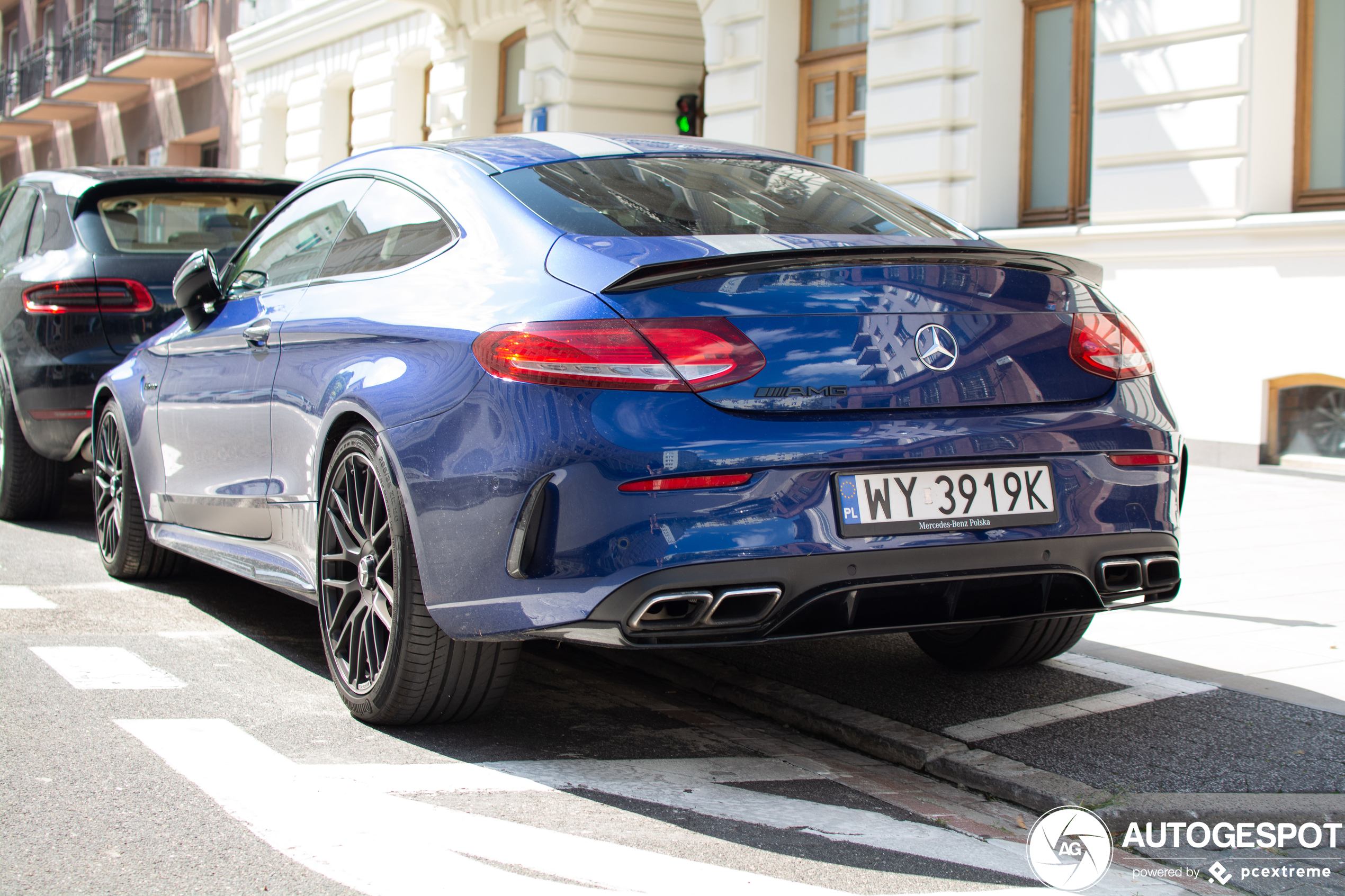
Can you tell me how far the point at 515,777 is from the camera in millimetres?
3350

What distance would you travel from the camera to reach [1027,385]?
10.7ft

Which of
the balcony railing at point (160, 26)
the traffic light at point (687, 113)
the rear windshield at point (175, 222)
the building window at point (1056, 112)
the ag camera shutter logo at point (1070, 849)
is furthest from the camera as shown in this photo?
the balcony railing at point (160, 26)

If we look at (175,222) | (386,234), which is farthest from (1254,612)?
(175,222)

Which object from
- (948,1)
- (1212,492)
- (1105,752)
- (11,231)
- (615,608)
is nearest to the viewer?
(615,608)

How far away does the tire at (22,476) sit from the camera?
283 inches

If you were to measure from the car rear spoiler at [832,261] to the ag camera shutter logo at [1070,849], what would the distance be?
4.12 ft

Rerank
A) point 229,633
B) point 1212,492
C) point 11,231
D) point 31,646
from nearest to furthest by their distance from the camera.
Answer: point 31,646
point 229,633
point 11,231
point 1212,492

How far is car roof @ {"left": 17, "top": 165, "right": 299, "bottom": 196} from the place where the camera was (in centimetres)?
708

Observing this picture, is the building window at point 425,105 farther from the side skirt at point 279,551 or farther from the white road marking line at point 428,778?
the white road marking line at point 428,778

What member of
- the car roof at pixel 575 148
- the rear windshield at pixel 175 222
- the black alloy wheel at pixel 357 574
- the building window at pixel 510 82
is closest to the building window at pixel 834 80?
the building window at pixel 510 82

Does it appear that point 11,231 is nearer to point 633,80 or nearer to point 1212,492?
point 1212,492

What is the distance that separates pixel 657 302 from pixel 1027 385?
2.91ft

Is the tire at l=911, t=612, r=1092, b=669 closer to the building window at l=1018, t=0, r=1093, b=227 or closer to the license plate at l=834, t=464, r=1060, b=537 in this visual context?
the license plate at l=834, t=464, r=1060, b=537

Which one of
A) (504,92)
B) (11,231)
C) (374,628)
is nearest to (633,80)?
(504,92)
